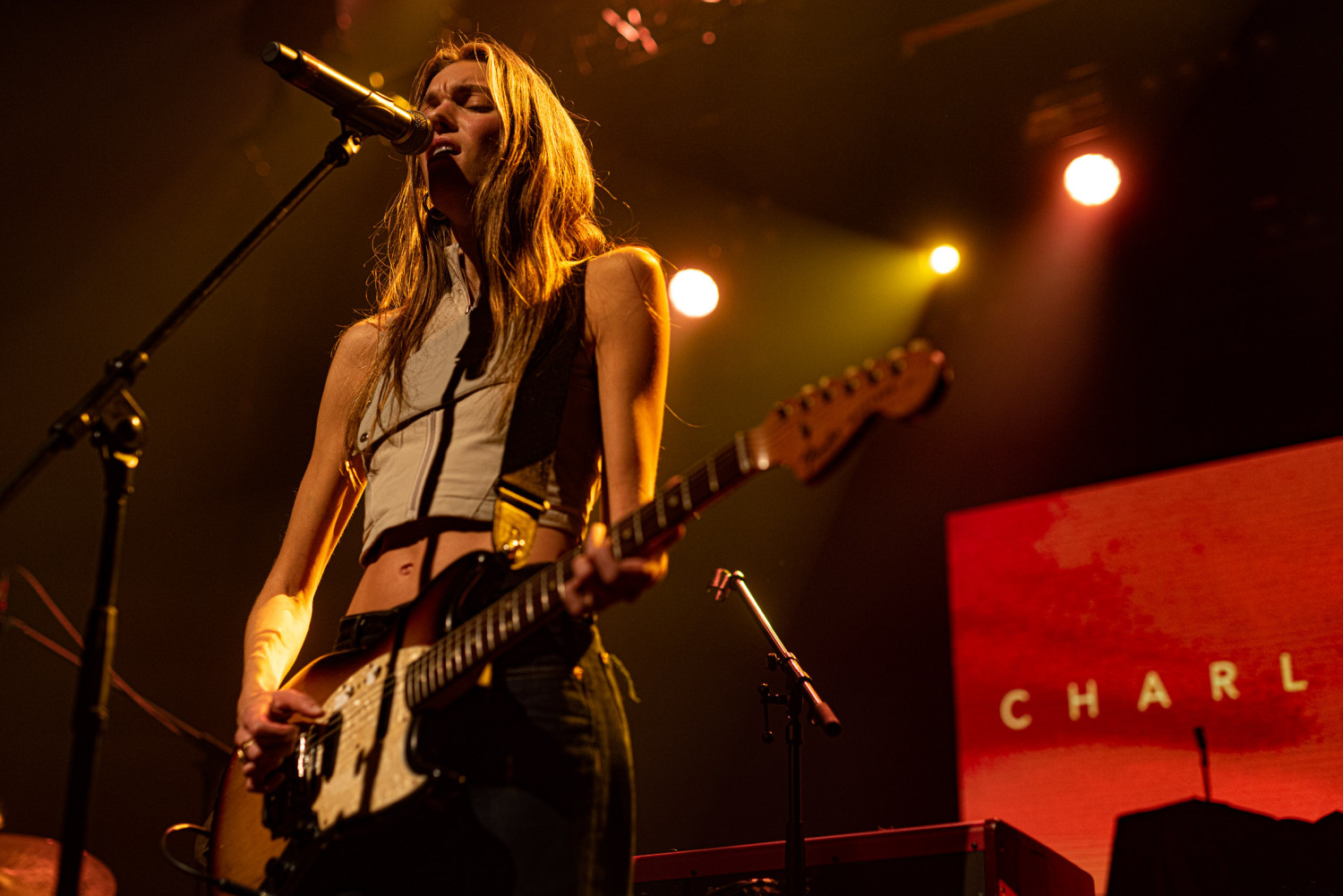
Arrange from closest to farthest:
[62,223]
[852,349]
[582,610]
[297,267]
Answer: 1. [582,610]
2. [62,223]
3. [297,267]
4. [852,349]

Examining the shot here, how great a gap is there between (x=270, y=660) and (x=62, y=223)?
390cm

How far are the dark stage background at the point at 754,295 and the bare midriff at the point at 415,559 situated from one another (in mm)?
3901

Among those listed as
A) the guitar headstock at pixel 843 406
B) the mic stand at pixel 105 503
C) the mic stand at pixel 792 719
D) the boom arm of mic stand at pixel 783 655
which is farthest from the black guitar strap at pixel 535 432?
the boom arm of mic stand at pixel 783 655

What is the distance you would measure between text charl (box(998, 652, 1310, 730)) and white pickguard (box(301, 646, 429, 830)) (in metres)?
4.23

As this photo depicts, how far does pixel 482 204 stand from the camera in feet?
7.14

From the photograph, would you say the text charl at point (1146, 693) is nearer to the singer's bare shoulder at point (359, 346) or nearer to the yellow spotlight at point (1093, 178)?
the yellow spotlight at point (1093, 178)

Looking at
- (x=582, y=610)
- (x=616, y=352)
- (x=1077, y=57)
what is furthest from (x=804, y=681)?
(x=1077, y=57)

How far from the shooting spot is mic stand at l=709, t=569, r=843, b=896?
3197 mm

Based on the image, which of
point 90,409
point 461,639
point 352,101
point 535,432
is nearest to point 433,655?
point 461,639

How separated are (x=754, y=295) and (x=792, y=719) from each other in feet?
11.1

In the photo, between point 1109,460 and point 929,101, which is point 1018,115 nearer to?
point 929,101

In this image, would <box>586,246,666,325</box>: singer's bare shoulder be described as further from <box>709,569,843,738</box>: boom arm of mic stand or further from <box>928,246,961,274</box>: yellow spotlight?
<box>928,246,961,274</box>: yellow spotlight

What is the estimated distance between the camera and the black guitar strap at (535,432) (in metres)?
1.66

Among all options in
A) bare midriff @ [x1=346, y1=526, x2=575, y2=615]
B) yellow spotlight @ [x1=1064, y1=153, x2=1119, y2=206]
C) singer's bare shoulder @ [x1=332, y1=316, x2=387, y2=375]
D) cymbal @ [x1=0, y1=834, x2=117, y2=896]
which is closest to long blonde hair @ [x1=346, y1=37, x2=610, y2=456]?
singer's bare shoulder @ [x1=332, y1=316, x2=387, y2=375]
